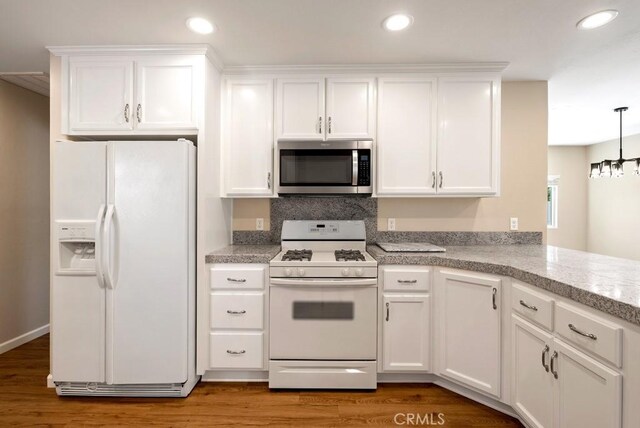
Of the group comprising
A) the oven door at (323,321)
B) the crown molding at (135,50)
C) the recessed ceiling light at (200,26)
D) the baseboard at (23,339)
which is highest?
the recessed ceiling light at (200,26)

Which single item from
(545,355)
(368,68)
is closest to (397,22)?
(368,68)

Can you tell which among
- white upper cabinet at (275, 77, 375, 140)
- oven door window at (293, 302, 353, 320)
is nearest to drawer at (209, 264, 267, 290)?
oven door window at (293, 302, 353, 320)

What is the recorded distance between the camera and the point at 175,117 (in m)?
2.21

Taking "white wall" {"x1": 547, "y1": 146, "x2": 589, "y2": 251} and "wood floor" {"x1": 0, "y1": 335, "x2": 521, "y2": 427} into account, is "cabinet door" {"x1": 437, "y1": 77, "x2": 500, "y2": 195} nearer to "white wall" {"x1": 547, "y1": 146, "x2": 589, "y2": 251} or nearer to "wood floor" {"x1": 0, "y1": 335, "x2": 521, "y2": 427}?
"wood floor" {"x1": 0, "y1": 335, "x2": 521, "y2": 427}

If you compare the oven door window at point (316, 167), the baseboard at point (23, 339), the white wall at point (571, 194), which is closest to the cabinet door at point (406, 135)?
the oven door window at point (316, 167)

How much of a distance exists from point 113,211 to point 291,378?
1.58m

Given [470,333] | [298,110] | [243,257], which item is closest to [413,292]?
[470,333]

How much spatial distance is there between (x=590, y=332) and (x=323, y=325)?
140cm

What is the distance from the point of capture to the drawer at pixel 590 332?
1.17 metres

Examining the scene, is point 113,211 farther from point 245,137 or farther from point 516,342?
point 516,342

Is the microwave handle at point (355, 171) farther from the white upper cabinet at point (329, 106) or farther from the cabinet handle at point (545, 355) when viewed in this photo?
the cabinet handle at point (545, 355)

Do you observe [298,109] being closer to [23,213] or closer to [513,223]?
[513,223]

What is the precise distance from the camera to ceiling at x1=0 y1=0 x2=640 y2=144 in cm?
177

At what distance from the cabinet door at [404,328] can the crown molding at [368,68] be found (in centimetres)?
170
